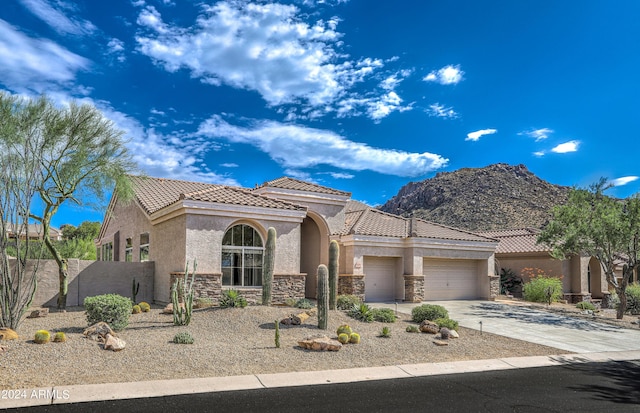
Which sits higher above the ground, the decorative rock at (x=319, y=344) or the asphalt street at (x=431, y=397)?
the decorative rock at (x=319, y=344)

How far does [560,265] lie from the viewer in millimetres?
32406

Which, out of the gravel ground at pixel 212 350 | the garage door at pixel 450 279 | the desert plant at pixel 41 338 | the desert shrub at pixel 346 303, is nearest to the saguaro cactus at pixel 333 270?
the gravel ground at pixel 212 350

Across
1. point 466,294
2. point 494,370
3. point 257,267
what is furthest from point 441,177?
point 494,370

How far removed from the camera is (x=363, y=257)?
83.8ft

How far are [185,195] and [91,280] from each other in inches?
216

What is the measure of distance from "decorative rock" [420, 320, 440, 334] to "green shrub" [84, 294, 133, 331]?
9.11 metres

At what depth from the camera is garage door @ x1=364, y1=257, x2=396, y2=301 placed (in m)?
25.9

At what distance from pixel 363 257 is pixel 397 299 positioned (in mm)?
3018

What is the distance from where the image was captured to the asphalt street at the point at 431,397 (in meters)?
8.30

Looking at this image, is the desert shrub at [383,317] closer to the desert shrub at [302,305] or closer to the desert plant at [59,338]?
the desert shrub at [302,305]

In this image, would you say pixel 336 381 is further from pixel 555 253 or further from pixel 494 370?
pixel 555 253

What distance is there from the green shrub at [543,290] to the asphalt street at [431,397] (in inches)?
739

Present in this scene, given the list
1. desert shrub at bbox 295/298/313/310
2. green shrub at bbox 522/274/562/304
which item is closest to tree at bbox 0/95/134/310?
desert shrub at bbox 295/298/313/310

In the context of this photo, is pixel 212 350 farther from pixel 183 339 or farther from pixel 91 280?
pixel 91 280
